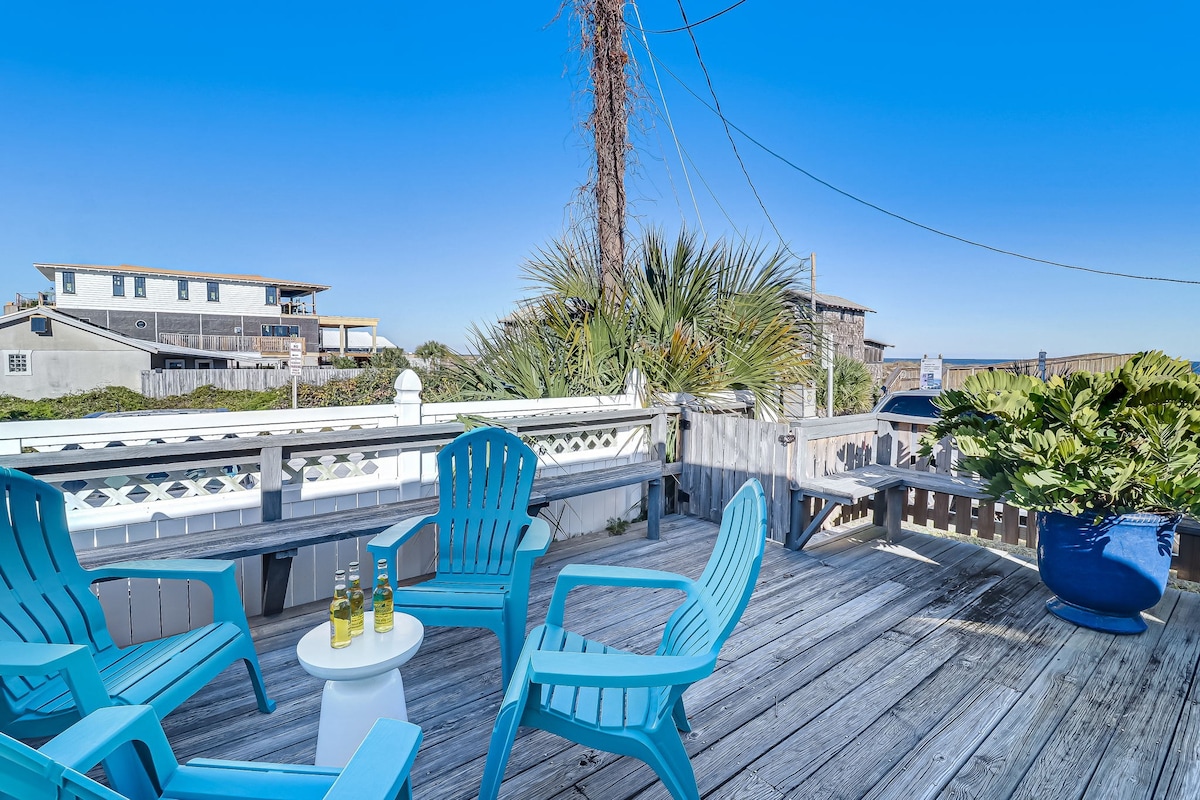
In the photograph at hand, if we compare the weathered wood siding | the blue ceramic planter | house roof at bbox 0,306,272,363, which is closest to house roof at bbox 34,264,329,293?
house roof at bbox 0,306,272,363

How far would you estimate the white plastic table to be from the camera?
1.59m

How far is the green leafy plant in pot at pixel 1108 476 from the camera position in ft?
8.52

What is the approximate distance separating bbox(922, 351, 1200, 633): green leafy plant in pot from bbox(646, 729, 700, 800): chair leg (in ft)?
7.67

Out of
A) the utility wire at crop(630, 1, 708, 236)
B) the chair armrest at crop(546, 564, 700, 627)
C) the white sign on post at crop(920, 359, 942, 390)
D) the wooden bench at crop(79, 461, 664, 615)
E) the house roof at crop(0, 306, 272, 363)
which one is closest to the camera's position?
the chair armrest at crop(546, 564, 700, 627)

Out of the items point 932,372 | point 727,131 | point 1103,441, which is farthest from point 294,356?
point 932,372

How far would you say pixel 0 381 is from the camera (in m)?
19.1

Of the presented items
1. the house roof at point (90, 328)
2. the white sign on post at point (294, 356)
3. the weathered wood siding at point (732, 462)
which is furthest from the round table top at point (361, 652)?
the house roof at point (90, 328)

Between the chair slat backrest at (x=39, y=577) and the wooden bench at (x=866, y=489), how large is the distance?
12.6 feet

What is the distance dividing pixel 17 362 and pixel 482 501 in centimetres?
2574

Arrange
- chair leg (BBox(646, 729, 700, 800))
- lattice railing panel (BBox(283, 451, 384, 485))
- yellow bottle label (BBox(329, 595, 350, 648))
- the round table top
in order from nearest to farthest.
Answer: chair leg (BBox(646, 729, 700, 800)) < the round table top < yellow bottle label (BBox(329, 595, 350, 648)) < lattice railing panel (BBox(283, 451, 384, 485))

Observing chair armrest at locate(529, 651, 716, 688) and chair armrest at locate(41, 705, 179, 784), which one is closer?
chair armrest at locate(41, 705, 179, 784)

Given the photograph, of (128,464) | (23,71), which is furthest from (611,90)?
(23,71)

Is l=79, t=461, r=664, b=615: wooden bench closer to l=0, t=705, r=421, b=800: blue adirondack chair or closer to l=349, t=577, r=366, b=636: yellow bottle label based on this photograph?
l=349, t=577, r=366, b=636: yellow bottle label

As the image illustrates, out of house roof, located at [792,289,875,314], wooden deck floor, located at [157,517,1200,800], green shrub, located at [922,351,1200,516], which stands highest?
house roof, located at [792,289,875,314]
